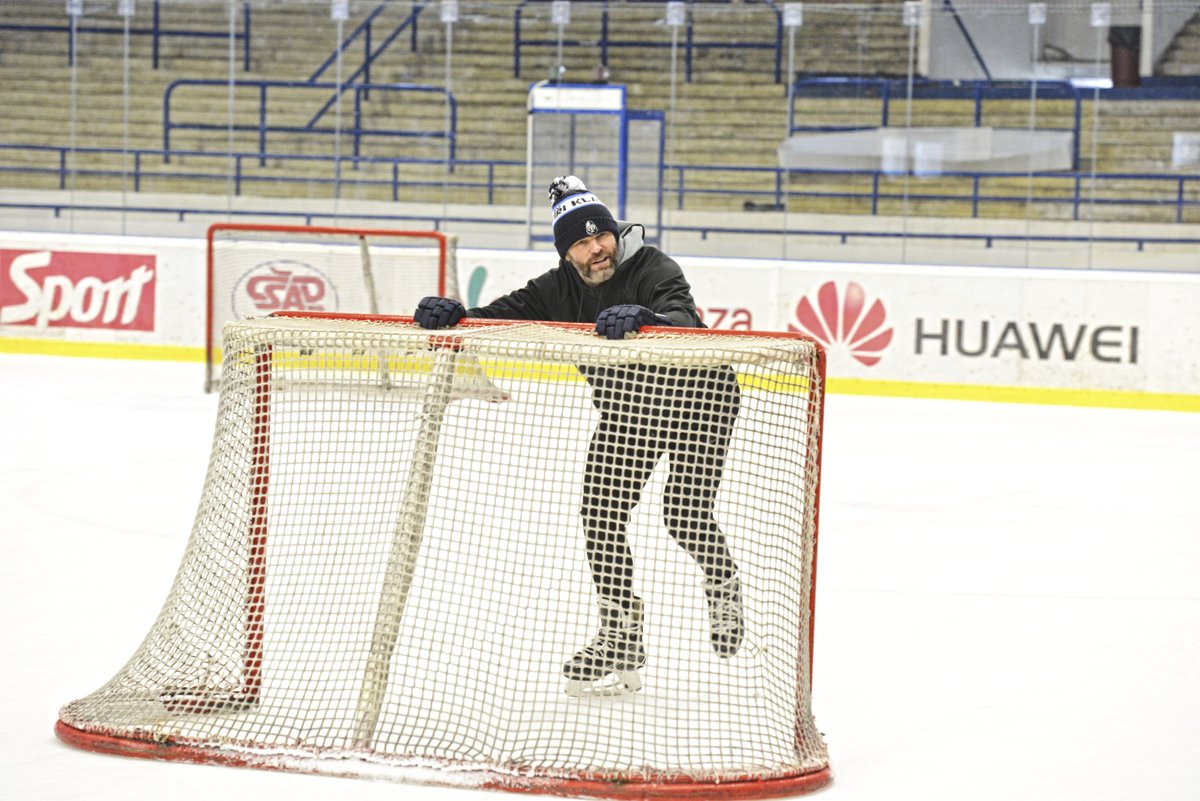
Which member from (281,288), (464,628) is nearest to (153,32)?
(281,288)

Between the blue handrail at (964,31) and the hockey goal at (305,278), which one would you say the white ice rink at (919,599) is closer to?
the hockey goal at (305,278)

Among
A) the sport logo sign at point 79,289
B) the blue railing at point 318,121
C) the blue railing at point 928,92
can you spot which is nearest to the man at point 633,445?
the blue railing at point 928,92

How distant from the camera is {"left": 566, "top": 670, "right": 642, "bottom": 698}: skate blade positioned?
12.9ft

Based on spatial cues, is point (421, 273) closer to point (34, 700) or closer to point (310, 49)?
point (310, 49)

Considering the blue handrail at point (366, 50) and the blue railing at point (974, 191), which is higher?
the blue handrail at point (366, 50)

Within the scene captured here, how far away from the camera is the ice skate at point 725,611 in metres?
3.96

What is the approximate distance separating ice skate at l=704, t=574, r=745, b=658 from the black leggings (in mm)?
34

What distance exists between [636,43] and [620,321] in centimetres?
905

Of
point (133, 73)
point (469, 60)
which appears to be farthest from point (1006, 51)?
point (133, 73)

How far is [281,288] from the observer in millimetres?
11500

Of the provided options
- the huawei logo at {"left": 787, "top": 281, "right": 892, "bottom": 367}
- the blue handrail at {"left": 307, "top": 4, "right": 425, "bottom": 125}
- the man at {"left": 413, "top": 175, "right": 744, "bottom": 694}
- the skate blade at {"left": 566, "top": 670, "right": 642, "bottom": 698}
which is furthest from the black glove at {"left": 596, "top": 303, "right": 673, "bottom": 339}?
the blue handrail at {"left": 307, "top": 4, "right": 425, "bottom": 125}

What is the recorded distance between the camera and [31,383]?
10820mm

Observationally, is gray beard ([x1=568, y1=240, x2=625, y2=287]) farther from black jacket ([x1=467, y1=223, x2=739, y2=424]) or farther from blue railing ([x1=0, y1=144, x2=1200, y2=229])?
blue railing ([x1=0, y1=144, x2=1200, y2=229])

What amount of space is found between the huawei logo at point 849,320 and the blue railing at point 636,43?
1.65 meters
